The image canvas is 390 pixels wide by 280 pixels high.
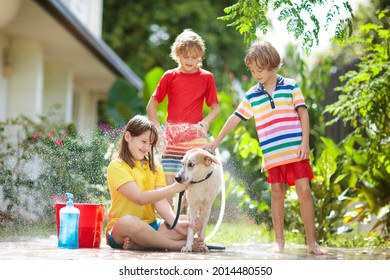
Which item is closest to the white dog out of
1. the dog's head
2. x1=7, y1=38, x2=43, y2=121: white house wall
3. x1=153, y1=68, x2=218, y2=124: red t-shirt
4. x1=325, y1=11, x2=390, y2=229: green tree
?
the dog's head

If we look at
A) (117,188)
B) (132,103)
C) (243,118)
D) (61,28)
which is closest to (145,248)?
(117,188)

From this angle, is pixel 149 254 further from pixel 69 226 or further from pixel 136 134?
pixel 136 134

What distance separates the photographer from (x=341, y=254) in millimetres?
5094

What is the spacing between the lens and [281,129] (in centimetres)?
512

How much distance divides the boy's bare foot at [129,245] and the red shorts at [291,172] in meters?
1.02

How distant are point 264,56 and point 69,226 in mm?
1704

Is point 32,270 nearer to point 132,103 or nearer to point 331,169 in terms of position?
point 331,169

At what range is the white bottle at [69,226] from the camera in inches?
197

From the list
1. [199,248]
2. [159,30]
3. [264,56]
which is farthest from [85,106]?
[199,248]

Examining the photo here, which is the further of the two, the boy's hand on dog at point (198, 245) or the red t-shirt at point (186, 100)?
the red t-shirt at point (186, 100)

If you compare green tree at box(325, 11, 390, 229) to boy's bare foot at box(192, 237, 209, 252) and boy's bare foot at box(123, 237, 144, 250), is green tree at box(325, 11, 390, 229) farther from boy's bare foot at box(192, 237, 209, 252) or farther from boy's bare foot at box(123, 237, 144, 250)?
boy's bare foot at box(123, 237, 144, 250)

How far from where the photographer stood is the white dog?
15.6 feet

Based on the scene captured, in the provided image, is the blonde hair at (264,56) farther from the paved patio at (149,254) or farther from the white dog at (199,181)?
the paved patio at (149,254)

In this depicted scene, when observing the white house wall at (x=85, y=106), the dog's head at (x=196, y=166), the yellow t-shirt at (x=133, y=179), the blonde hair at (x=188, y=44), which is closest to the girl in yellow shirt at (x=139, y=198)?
the yellow t-shirt at (x=133, y=179)
